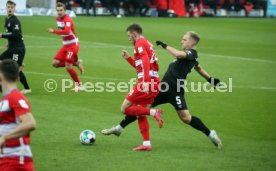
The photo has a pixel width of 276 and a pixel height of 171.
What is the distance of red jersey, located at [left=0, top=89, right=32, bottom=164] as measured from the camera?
7.39 m

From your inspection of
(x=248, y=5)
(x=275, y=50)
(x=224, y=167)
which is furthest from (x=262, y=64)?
(x=248, y=5)

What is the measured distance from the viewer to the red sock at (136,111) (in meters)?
11.6

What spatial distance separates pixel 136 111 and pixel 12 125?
427cm

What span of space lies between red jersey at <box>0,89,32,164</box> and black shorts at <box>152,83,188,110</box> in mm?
4676

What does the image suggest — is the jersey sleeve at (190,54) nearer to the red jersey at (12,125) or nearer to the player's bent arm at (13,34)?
the red jersey at (12,125)

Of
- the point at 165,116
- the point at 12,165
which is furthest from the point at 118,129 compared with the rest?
the point at 12,165

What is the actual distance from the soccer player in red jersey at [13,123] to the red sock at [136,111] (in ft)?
13.8

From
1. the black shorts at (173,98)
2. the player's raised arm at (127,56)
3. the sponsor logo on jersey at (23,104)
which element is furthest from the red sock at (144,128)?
the sponsor logo on jersey at (23,104)

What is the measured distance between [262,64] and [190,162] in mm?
14675

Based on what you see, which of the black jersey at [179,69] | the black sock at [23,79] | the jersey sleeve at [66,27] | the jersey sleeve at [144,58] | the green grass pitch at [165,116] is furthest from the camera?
the jersey sleeve at [66,27]

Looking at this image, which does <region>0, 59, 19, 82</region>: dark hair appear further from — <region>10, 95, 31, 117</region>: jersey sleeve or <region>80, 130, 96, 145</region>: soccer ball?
<region>80, 130, 96, 145</region>: soccer ball

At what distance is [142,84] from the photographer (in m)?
11.7

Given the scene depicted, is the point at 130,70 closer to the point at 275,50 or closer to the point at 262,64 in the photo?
the point at 262,64

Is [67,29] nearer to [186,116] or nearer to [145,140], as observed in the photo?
[186,116]
